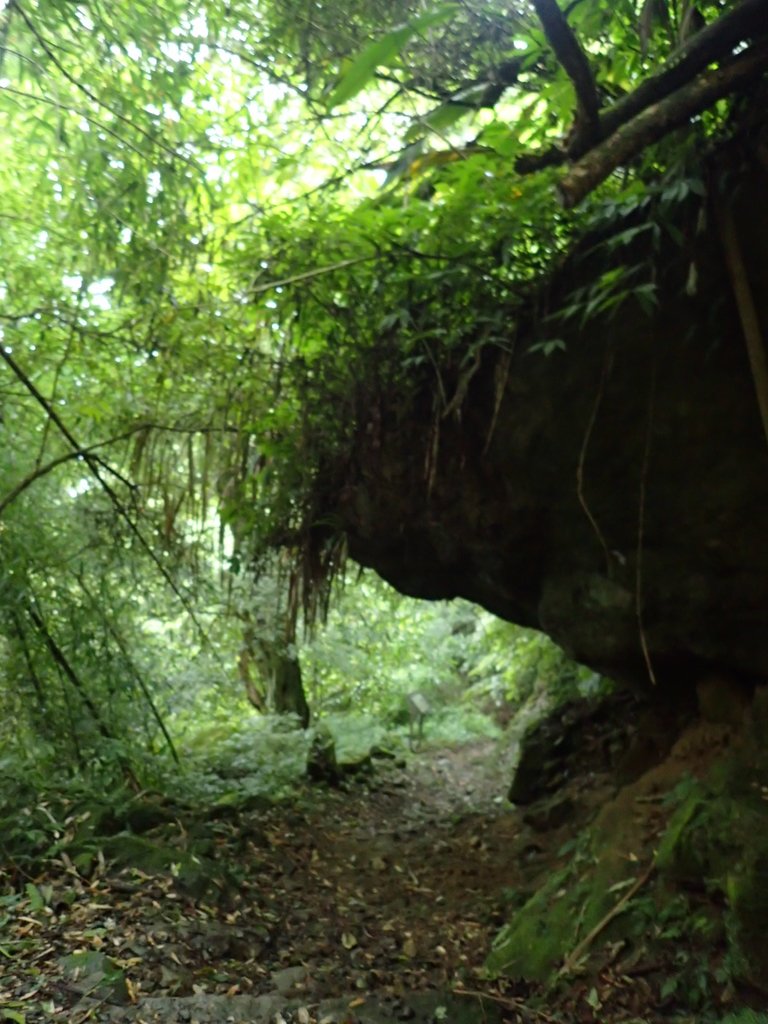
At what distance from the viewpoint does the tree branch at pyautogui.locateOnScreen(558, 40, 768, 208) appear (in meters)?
2.70

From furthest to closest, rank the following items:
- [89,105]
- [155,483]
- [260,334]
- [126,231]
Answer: [155,483] → [260,334] → [126,231] → [89,105]

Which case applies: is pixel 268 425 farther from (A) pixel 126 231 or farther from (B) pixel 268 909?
(B) pixel 268 909

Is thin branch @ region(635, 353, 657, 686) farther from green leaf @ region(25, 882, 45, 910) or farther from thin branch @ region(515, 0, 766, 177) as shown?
green leaf @ region(25, 882, 45, 910)

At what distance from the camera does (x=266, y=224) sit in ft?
12.4

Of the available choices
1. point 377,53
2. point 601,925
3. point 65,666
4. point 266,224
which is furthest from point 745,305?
point 65,666

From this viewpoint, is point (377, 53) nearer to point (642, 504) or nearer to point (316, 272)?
point (316, 272)

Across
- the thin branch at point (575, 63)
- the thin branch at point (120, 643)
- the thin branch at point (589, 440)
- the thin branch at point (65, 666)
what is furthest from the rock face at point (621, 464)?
the thin branch at point (65, 666)

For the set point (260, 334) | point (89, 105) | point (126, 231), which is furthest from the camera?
point (260, 334)

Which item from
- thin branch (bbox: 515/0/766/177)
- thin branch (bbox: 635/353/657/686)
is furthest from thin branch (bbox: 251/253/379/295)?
thin branch (bbox: 635/353/657/686)

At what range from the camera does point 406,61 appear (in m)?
3.68

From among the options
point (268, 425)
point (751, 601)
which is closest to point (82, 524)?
point (268, 425)

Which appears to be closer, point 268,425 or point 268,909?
point 268,909

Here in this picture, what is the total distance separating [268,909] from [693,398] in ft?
11.1

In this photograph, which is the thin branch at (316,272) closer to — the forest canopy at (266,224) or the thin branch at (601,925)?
the forest canopy at (266,224)
